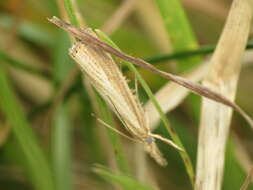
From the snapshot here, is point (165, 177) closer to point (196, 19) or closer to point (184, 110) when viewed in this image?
point (184, 110)

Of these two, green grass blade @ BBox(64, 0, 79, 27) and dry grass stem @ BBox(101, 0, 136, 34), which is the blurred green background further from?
green grass blade @ BBox(64, 0, 79, 27)

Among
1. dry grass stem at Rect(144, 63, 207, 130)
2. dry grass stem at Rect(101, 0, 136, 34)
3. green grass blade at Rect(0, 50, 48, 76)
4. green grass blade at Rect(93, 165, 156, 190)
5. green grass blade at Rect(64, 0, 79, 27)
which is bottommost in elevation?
dry grass stem at Rect(144, 63, 207, 130)

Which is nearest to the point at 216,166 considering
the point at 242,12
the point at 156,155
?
the point at 156,155

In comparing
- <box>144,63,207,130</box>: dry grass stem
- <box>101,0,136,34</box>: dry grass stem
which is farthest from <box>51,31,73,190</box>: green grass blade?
<box>144,63,207,130</box>: dry grass stem

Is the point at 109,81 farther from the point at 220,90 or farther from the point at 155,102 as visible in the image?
the point at 220,90

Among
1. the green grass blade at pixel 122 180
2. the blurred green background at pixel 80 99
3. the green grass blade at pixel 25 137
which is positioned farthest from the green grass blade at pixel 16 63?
the green grass blade at pixel 122 180

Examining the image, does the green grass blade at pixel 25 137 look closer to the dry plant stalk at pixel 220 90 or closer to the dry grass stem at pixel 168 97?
the dry grass stem at pixel 168 97
